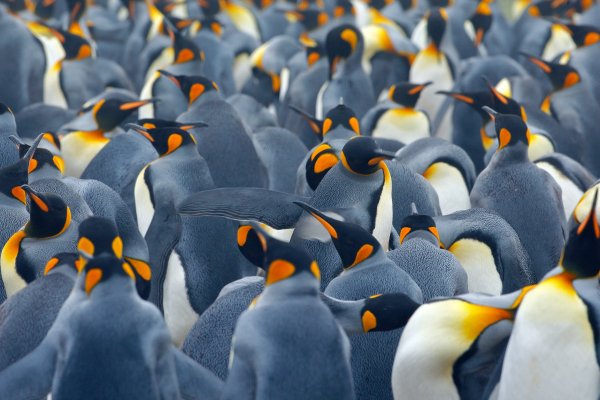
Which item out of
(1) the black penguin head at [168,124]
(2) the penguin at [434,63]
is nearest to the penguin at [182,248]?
(1) the black penguin head at [168,124]

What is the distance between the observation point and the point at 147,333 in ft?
→ 7.80

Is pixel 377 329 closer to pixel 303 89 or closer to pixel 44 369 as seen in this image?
pixel 44 369

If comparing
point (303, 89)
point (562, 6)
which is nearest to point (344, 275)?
point (303, 89)

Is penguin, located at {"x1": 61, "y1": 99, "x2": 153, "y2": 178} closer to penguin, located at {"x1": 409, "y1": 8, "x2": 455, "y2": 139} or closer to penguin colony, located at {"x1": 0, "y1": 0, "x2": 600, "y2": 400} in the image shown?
penguin colony, located at {"x1": 0, "y1": 0, "x2": 600, "y2": 400}

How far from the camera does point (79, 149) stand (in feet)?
16.0

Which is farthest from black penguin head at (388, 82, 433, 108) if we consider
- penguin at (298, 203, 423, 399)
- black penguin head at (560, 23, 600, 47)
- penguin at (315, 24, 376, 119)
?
penguin at (298, 203, 423, 399)

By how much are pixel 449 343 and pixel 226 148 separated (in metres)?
1.95

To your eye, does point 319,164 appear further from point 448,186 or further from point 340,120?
point 448,186

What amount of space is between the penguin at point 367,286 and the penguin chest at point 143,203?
3.54 feet

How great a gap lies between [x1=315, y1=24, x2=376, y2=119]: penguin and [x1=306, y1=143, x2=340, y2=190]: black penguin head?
1.94 meters

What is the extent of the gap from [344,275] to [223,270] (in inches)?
35.6

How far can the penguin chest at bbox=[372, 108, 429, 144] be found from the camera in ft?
18.1

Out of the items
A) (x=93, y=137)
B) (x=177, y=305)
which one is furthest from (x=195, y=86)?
(x=177, y=305)

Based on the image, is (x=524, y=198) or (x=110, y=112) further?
(x=110, y=112)
